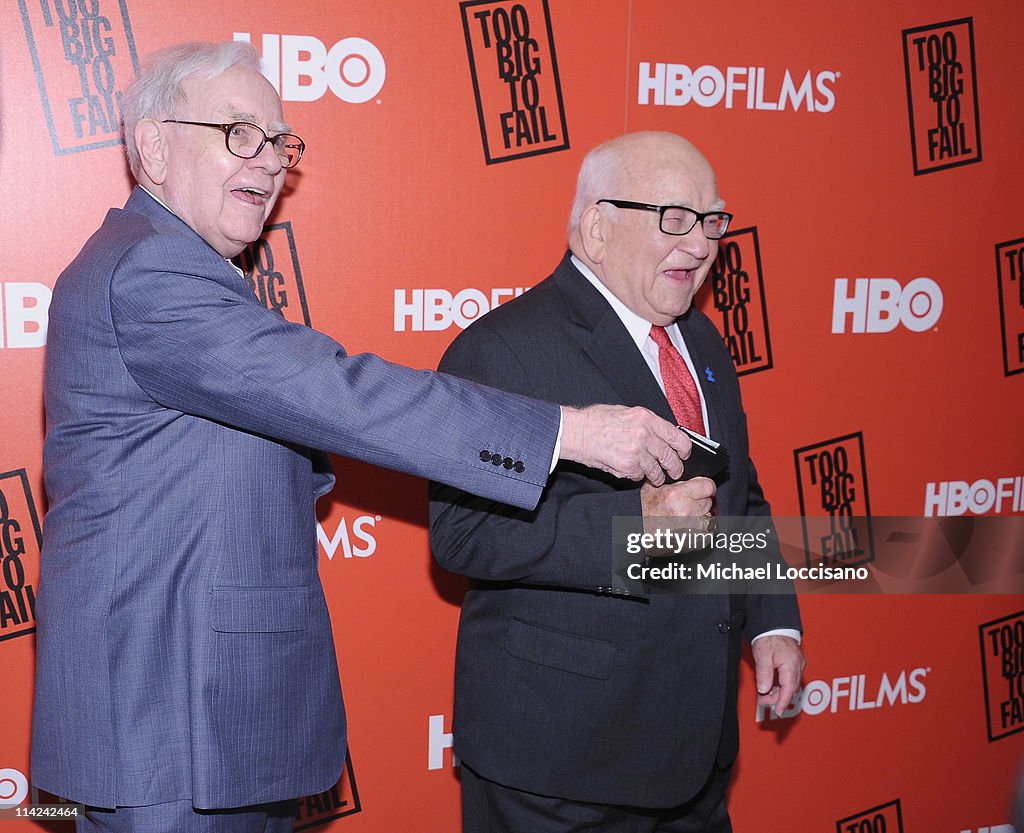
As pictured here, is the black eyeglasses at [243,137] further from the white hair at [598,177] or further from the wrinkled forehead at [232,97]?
the white hair at [598,177]

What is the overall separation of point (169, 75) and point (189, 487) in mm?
703

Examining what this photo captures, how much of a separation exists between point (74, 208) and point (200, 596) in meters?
1.01

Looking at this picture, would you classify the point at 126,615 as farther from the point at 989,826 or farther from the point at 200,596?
the point at 989,826

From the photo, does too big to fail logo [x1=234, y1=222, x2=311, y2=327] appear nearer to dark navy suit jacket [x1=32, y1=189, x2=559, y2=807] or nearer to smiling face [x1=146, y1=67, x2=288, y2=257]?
smiling face [x1=146, y1=67, x2=288, y2=257]

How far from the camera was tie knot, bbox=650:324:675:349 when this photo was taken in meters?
2.10

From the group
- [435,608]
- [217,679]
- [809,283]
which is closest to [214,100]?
[217,679]

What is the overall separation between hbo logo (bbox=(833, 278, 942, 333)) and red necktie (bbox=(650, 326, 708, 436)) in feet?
2.94

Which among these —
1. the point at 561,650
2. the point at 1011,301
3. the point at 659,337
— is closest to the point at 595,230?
the point at 659,337

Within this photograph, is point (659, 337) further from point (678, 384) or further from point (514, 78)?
point (514, 78)

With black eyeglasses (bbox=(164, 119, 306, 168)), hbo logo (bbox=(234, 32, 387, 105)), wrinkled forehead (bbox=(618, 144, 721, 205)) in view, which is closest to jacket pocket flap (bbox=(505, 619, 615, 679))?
A: wrinkled forehead (bbox=(618, 144, 721, 205))

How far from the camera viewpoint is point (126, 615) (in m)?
1.57

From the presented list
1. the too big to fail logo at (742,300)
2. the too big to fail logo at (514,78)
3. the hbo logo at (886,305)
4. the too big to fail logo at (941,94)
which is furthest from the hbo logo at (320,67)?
the too big to fail logo at (941,94)

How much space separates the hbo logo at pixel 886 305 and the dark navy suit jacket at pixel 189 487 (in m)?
1.54

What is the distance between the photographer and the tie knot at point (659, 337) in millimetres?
2098
